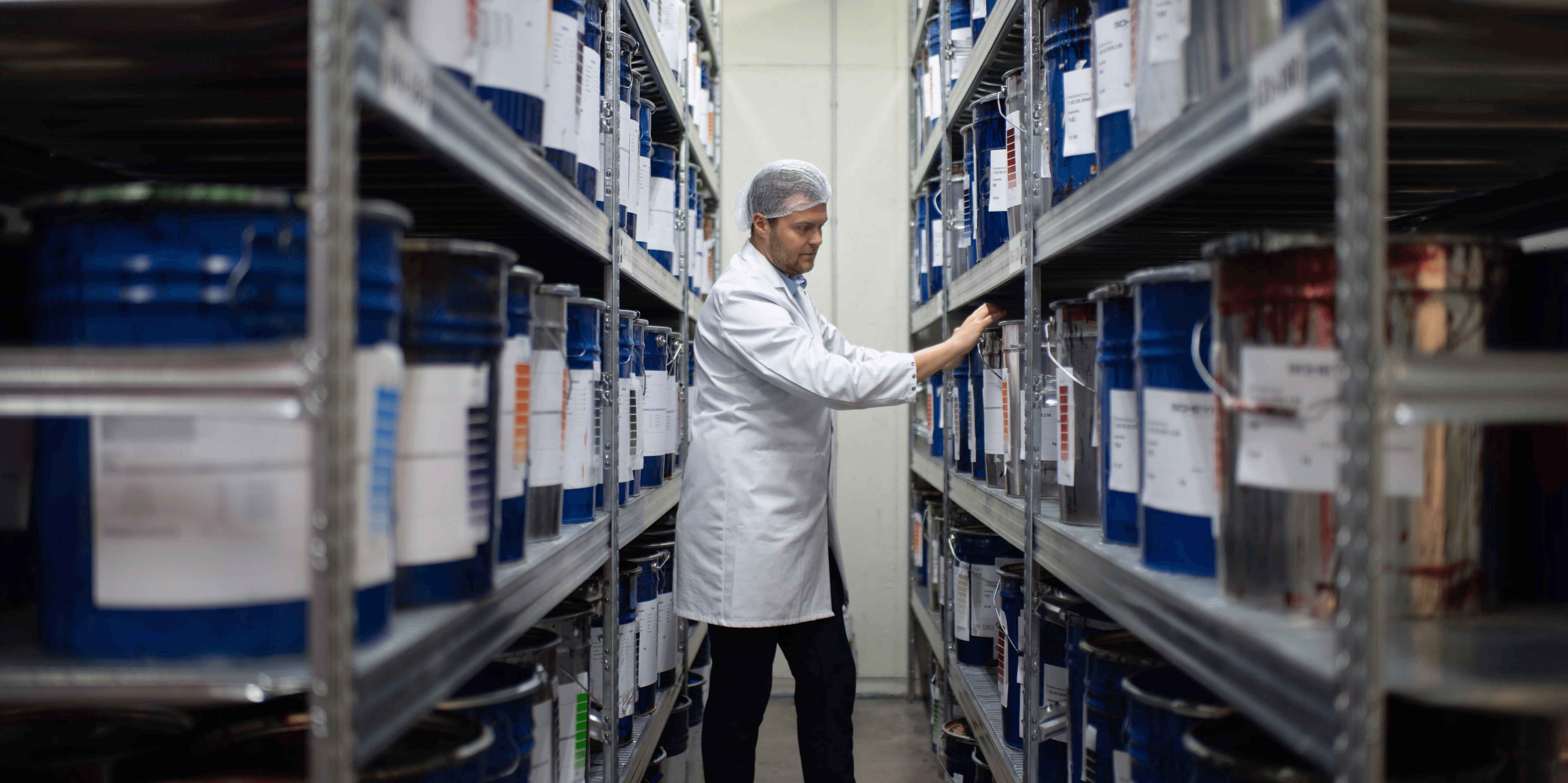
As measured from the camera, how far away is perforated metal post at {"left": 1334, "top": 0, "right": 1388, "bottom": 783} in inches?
25.0

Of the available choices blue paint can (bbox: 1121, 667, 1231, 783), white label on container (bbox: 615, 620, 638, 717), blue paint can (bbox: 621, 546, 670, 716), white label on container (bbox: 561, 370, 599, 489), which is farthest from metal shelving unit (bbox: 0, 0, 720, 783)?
blue paint can (bbox: 1121, 667, 1231, 783)

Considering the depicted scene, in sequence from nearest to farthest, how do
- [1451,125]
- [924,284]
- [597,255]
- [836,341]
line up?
[1451,125], [597,255], [836,341], [924,284]

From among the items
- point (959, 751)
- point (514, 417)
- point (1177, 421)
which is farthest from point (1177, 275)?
point (959, 751)

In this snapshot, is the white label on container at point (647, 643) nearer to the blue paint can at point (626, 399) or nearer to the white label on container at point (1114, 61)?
the blue paint can at point (626, 399)

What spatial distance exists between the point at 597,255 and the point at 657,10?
3.83ft

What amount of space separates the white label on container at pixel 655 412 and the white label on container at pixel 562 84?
0.90m

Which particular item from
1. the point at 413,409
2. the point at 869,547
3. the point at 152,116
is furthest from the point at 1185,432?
the point at 869,547

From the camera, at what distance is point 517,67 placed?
108cm

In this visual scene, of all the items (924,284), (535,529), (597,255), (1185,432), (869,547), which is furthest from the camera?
(869,547)

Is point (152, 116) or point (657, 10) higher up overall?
point (657, 10)

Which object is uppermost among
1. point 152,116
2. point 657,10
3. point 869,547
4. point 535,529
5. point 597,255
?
point 657,10

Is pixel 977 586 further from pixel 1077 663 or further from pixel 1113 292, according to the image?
pixel 1113 292

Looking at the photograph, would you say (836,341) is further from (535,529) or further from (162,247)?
(162,247)

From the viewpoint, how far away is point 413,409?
0.85 metres
